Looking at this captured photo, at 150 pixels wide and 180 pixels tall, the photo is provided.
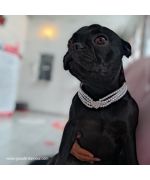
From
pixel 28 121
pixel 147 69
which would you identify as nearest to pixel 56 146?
pixel 28 121

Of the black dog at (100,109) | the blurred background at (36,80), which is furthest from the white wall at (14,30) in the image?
the black dog at (100,109)

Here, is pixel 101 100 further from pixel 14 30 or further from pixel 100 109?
pixel 14 30

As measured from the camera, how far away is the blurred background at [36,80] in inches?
13.9

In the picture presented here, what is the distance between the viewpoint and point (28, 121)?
0.38m

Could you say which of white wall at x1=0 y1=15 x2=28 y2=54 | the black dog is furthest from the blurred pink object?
white wall at x1=0 y1=15 x2=28 y2=54

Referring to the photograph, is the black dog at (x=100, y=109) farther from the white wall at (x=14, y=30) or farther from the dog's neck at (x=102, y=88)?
the white wall at (x=14, y=30)

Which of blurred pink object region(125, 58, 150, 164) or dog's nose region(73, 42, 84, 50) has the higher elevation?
dog's nose region(73, 42, 84, 50)

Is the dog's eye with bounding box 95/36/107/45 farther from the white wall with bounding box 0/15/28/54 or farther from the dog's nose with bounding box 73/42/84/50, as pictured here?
the white wall with bounding box 0/15/28/54

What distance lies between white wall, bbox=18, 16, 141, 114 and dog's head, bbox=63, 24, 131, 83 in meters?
0.07

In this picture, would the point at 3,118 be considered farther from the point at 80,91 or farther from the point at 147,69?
the point at 147,69

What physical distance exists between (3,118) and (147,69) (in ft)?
1.04

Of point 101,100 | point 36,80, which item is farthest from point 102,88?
point 36,80

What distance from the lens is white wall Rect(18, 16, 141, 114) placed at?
36cm

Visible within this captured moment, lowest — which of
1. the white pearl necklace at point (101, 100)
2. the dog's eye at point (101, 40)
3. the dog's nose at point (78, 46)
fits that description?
the white pearl necklace at point (101, 100)
